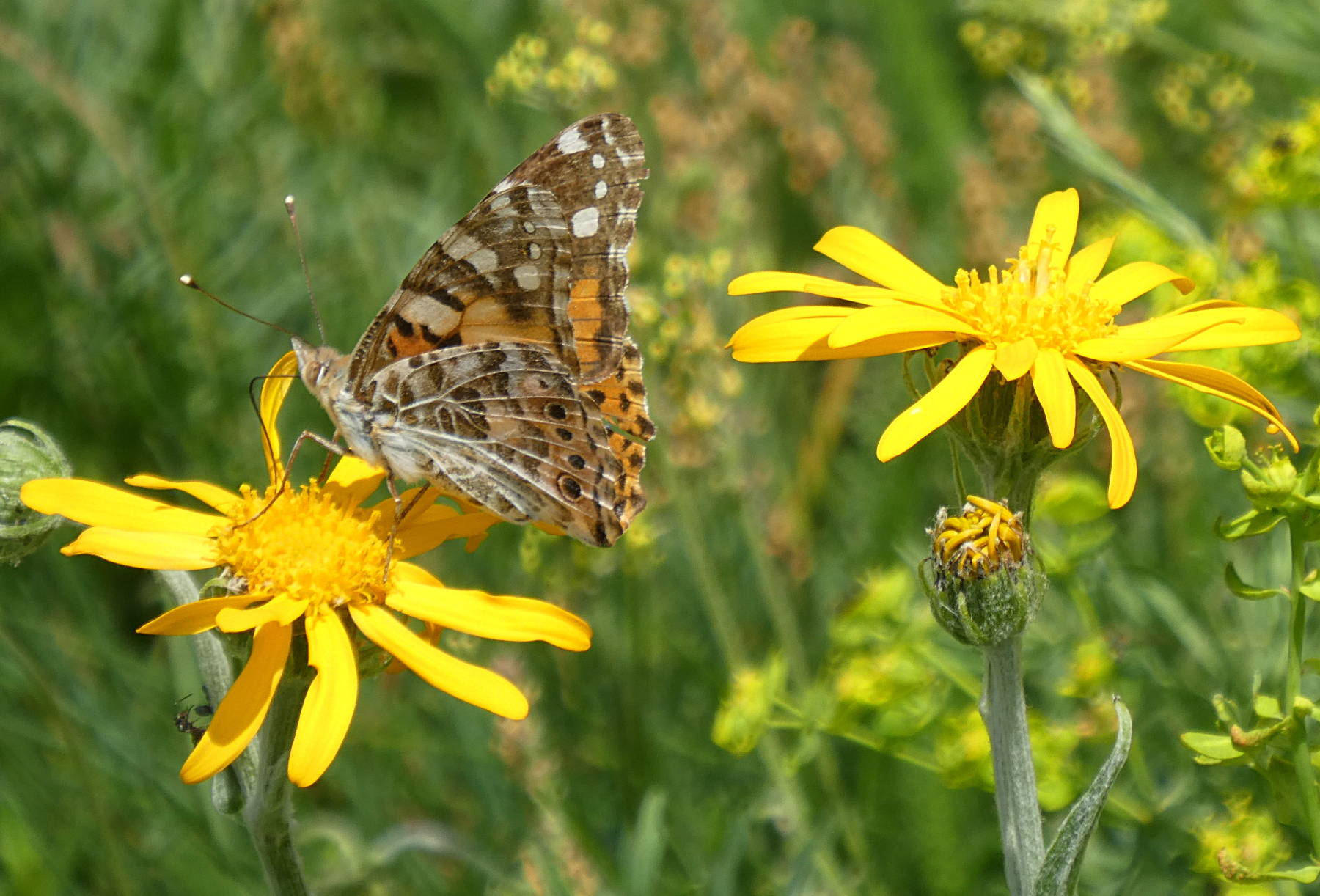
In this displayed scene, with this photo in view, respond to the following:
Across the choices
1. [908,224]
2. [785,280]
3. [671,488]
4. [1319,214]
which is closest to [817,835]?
[671,488]

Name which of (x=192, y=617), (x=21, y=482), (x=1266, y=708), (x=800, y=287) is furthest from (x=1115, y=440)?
(x=21, y=482)

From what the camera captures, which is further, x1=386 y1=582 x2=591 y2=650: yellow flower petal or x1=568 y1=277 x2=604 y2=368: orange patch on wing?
x1=568 y1=277 x2=604 y2=368: orange patch on wing

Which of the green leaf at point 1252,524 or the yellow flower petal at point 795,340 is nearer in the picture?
the green leaf at point 1252,524

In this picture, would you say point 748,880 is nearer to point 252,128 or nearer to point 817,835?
point 817,835

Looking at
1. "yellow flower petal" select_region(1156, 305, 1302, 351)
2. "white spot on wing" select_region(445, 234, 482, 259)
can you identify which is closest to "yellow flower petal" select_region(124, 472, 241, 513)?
"white spot on wing" select_region(445, 234, 482, 259)

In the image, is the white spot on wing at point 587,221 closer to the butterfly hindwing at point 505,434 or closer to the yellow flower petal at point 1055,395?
the butterfly hindwing at point 505,434

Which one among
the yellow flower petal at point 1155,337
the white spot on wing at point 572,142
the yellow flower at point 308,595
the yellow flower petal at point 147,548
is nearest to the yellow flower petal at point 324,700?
the yellow flower at point 308,595

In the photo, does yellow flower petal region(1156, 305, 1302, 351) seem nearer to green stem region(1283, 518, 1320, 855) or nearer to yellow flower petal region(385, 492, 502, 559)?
green stem region(1283, 518, 1320, 855)
